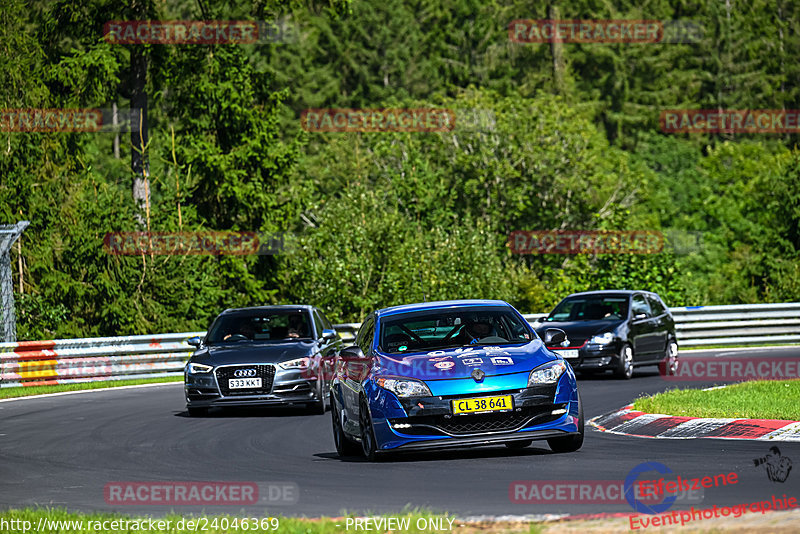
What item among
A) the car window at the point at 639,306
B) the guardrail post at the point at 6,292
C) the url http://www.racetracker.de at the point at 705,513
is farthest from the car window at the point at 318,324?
the url http://www.racetracker.de at the point at 705,513

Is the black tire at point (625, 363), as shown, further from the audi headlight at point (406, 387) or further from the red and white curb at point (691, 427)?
the audi headlight at point (406, 387)

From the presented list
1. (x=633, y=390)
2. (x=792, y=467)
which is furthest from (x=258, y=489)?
(x=633, y=390)

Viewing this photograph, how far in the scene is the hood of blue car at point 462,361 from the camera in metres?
12.0

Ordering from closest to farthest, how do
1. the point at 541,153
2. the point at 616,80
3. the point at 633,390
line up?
1. the point at 633,390
2. the point at 541,153
3. the point at 616,80

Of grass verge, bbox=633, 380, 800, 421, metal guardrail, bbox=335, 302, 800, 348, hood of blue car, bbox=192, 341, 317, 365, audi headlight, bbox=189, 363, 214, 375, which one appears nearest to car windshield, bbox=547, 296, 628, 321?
grass verge, bbox=633, 380, 800, 421

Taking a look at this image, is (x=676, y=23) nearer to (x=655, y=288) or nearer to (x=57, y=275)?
(x=655, y=288)

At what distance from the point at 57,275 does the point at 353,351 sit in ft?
76.3

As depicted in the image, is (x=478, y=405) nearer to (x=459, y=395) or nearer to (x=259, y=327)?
(x=459, y=395)

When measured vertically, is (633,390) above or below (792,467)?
below

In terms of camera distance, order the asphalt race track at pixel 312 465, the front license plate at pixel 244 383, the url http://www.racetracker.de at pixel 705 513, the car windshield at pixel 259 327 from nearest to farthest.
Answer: the url http://www.racetracker.de at pixel 705 513
the asphalt race track at pixel 312 465
the front license plate at pixel 244 383
the car windshield at pixel 259 327

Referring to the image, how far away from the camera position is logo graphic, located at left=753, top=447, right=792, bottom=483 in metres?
9.93

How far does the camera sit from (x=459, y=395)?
1181 centimetres

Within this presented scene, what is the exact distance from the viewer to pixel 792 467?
1046 cm

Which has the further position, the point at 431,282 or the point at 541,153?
the point at 541,153
